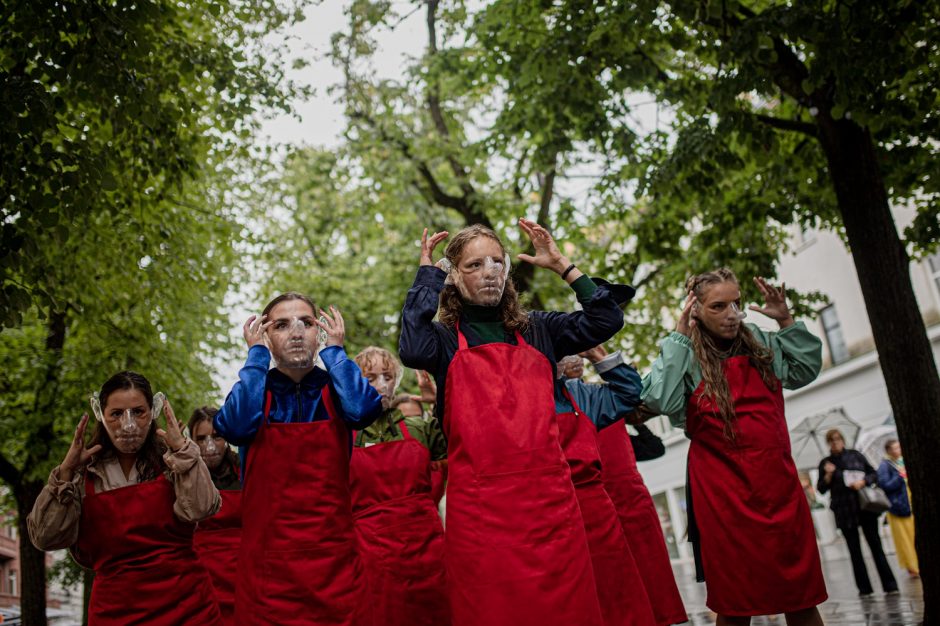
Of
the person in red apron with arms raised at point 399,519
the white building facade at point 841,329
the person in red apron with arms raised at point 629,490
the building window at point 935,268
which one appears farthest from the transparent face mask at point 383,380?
the building window at point 935,268

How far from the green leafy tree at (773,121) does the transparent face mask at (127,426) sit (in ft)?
15.9

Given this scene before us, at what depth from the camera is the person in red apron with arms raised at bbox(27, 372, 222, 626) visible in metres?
Result: 4.05

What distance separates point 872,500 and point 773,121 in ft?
16.5

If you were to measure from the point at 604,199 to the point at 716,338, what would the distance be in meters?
7.95

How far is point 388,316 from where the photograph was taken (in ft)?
68.1

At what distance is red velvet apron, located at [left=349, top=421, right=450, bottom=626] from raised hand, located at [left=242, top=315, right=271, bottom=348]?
1320mm

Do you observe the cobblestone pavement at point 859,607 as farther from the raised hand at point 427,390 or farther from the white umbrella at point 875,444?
the raised hand at point 427,390

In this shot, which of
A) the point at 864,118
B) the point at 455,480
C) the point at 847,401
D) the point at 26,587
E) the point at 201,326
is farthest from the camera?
the point at 847,401

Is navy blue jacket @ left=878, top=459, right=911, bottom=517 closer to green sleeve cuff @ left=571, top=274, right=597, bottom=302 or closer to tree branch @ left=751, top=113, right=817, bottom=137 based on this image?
tree branch @ left=751, top=113, right=817, bottom=137

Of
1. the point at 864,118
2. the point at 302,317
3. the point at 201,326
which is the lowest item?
the point at 302,317

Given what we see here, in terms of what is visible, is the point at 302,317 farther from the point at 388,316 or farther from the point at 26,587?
the point at 388,316

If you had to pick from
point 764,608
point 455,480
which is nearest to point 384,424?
point 455,480

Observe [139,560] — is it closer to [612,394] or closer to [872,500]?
[612,394]

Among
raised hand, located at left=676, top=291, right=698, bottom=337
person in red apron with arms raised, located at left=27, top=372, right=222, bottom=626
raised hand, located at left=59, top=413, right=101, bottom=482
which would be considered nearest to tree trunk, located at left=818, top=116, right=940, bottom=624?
raised hand, located at left=676, top=291, right=698, bottom=337
